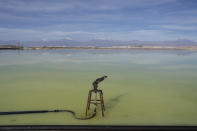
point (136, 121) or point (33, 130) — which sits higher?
point (33, 130)

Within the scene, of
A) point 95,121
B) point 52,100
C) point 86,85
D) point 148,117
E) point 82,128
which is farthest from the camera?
point 86,85

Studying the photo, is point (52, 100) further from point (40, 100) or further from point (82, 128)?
point (82, 128)

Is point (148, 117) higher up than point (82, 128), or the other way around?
point (82, 128)

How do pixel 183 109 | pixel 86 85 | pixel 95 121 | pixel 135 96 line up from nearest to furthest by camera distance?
pixel 95 121 → pixel 183 109 → pixel 135 96 → pixel 86 85

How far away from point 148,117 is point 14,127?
2.19 m

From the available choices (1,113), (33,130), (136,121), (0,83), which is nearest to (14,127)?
(33,130)

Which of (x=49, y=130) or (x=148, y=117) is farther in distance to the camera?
(x=148, y=117)

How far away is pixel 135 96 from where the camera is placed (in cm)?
490

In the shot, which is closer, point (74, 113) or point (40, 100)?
point (74, 113)

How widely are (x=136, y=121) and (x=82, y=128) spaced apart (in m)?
1.28

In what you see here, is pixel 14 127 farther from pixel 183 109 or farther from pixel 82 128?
pixel 183 109

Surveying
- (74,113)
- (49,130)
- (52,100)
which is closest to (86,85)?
(52,100)

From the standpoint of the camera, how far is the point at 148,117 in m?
3.51

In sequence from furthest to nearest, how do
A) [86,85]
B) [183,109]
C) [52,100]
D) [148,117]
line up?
[86,85], [52,100], [183,109], [148,117]
